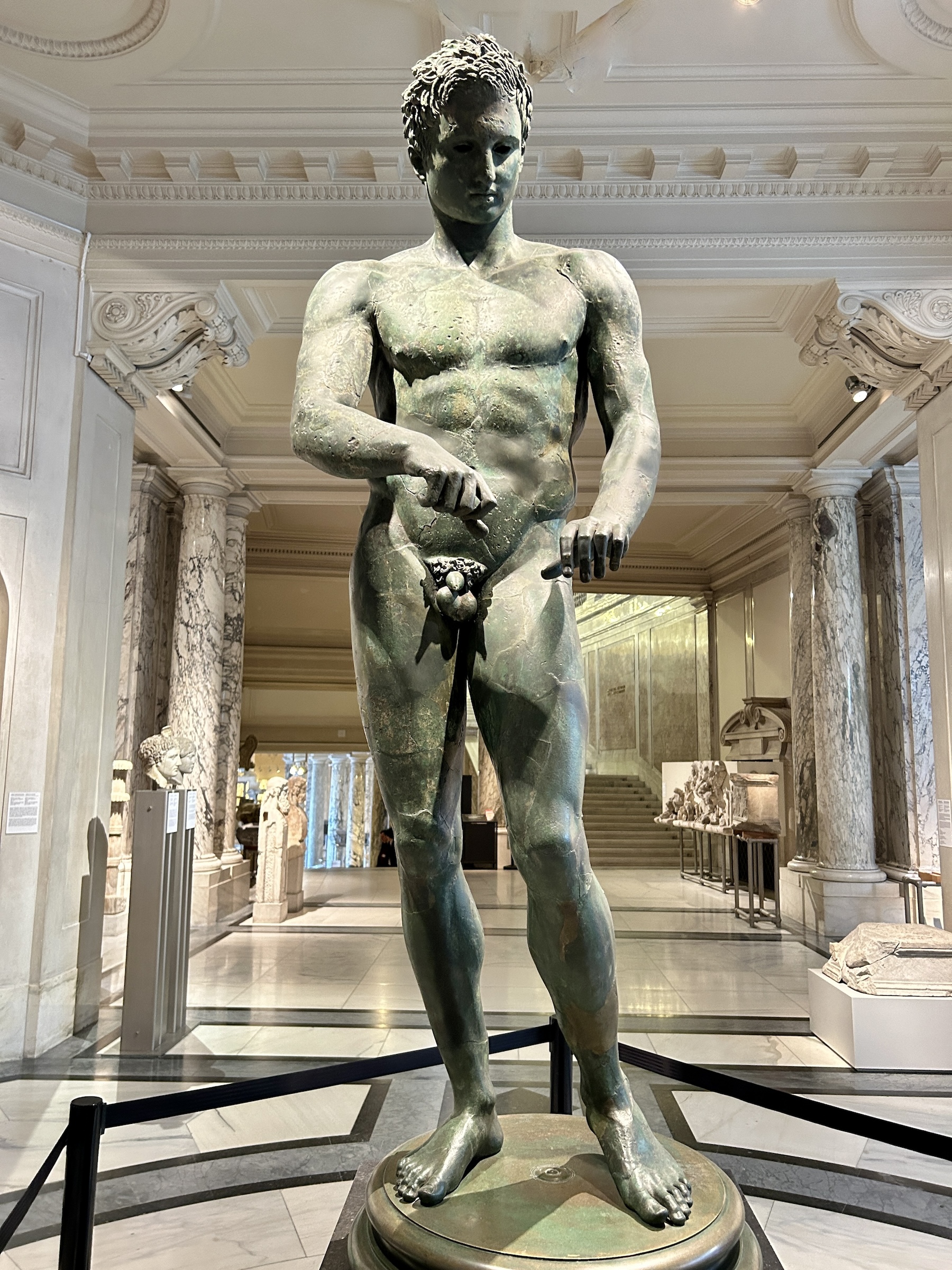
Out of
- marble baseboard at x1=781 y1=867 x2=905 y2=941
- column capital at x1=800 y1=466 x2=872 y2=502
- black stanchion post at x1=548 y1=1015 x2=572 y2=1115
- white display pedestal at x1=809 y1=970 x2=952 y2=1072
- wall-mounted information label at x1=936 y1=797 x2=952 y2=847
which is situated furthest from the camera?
column capital at x1=800 y1=466 x2=872 y2=502

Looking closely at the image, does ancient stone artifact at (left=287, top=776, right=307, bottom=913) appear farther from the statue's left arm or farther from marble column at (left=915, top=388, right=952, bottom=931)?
the statue's left arm

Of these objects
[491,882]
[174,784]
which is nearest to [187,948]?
[174,784]

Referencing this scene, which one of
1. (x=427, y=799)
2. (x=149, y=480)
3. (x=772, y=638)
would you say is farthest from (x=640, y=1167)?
(x=772, y=638)

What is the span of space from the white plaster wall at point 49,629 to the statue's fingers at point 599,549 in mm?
4830

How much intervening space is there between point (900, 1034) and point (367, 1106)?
292cm

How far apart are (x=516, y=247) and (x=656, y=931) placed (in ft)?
27.3

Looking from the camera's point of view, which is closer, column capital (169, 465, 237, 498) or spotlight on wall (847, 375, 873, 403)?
spotlight on wall (847, 375, 873, 403)

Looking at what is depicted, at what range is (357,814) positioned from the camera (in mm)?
19234

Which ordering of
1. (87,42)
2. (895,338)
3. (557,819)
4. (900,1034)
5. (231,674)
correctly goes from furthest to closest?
(231,674), (895,338), (87,42), (900,1034), (557,819)

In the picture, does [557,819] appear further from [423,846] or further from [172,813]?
[172,813]

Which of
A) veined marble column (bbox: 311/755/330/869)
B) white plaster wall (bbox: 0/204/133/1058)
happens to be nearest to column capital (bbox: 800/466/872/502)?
white plaster wall (bbox: 0/204/133/1058)

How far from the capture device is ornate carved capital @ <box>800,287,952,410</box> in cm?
608

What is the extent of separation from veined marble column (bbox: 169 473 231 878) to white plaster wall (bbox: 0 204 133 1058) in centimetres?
370

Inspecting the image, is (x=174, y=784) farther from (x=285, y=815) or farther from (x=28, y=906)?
(x=285, y=815)
